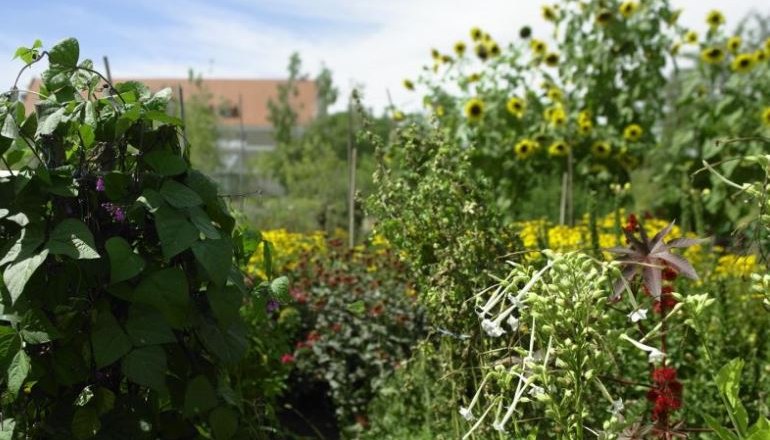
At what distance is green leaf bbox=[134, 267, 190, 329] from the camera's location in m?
1.67

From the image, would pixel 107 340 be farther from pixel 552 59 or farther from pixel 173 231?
pixel 552 59

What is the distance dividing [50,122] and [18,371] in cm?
47

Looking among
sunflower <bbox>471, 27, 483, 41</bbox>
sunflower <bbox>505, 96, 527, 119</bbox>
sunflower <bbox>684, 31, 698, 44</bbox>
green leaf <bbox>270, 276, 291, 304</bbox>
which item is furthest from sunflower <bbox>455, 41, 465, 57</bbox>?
green leaf <bbox>270, 276, 291, 304</bbox>

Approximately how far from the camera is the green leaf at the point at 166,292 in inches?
65.7

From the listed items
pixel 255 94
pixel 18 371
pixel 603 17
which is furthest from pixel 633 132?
A: pixel 255 94

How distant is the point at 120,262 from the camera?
5.36 feet

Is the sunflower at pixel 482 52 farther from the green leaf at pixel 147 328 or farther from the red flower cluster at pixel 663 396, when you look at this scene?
the green leaf at pixel 147 328

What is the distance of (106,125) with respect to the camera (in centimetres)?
181

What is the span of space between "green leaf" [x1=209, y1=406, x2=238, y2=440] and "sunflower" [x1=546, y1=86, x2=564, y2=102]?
6571 mm

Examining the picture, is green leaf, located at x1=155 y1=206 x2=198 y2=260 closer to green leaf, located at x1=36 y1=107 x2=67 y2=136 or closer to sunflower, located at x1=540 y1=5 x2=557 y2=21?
green leaf, located at x1=36 y1=107 x2=67 y2=136

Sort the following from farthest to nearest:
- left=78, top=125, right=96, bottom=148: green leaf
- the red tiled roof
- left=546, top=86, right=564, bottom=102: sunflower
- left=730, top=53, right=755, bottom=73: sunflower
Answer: the red tiled roof
left=546, top=86, right=564, bottom=102: sunflower
left=730, top=53, right=755, bottom=73: sunflower
left=78, top=125, right=96, bottom=148: green leaf

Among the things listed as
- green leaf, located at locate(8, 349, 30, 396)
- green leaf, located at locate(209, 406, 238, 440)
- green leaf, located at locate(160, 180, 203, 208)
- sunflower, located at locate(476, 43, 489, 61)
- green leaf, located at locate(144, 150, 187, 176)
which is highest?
sunflower, located at locate(476, 43, 489, 61)

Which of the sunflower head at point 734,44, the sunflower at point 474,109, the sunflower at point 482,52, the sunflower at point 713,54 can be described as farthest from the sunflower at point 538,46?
the sunflower head at point 734,44

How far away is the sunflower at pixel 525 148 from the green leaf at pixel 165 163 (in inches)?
247
